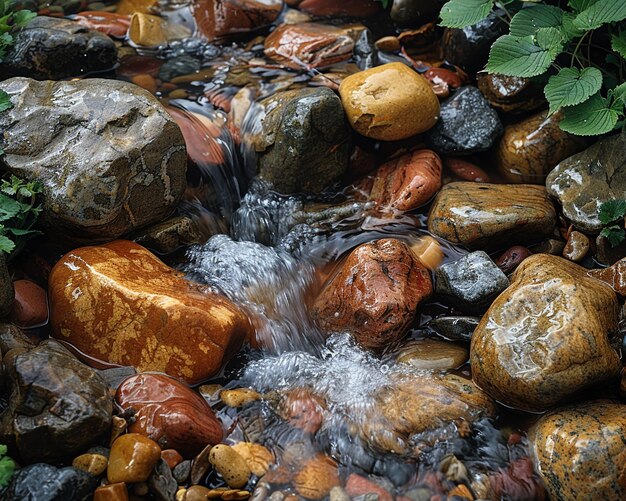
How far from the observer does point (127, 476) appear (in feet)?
9.93

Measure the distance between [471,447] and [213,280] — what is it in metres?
1.96

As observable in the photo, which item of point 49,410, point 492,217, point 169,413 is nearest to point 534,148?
point 492,217

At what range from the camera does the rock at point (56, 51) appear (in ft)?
16.8

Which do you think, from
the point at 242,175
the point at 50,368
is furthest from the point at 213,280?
the point at 50,368

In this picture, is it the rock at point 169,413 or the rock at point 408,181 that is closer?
the rock at point 169,413

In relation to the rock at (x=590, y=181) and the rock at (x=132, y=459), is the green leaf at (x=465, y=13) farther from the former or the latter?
the rock at (x=132, y=459)

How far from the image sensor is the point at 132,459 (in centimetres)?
305

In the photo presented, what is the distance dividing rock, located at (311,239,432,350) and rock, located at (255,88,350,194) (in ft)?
3.13

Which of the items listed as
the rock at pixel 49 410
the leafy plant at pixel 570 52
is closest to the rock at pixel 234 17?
the leafy plant at pixel 570 52

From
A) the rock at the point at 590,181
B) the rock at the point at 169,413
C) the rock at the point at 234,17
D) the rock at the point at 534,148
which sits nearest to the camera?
the rock at the point at 169,413

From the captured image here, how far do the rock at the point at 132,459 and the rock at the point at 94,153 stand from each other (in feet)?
4.95

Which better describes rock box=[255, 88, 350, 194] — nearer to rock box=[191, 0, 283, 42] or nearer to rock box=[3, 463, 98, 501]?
rock box=[191, 0, 283, 42]

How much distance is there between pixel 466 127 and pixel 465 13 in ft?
2.68

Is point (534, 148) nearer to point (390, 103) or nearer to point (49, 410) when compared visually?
point (390, 103)
